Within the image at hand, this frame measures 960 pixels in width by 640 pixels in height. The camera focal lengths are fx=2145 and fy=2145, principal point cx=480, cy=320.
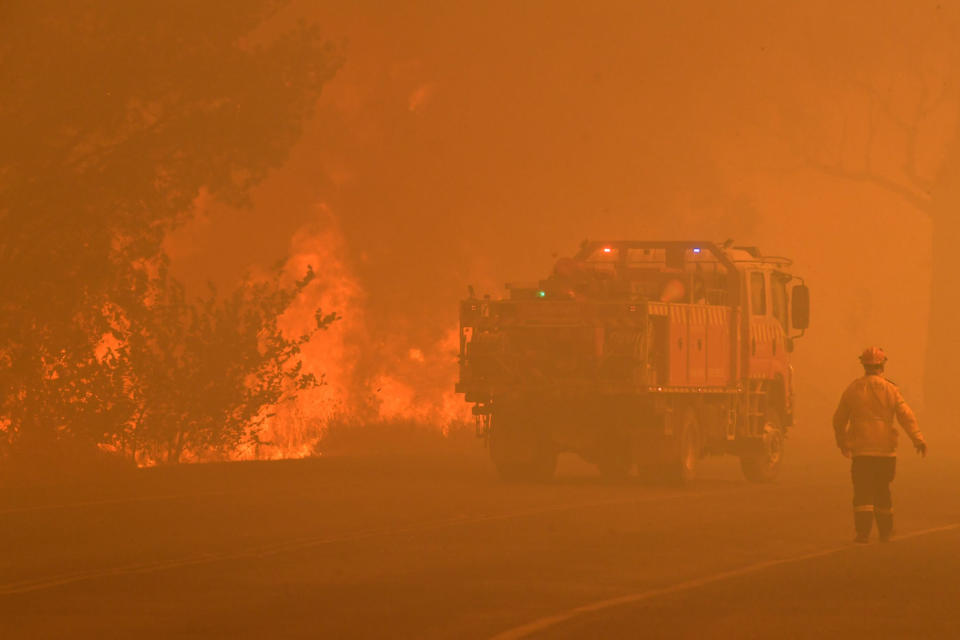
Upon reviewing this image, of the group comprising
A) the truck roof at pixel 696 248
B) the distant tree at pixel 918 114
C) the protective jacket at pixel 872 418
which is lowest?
the protective jacket at pixel 872 418

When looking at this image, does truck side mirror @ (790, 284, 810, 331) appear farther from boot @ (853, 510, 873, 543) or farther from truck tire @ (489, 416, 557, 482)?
boot @ (853, 510, 873, 543)

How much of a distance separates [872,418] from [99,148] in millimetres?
12374

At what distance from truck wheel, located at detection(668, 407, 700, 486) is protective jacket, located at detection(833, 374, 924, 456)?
754 centimetres

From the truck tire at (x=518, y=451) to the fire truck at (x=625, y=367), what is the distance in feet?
0.04

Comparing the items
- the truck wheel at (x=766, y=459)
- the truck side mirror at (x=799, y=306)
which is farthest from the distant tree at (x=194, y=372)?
the truck side mirror at (x=799, y=306)

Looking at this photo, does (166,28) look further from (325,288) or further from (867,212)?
(867,212)

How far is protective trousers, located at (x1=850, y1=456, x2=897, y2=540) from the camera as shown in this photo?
18406mm

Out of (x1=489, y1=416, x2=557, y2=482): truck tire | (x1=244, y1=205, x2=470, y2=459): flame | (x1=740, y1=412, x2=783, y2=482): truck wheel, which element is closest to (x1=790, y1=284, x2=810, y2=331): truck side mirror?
(x1=740, y1=412, x2=783, y2=482): truck wheel

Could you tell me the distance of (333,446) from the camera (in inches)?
1474

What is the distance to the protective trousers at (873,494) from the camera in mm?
18406

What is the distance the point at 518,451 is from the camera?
26.7m

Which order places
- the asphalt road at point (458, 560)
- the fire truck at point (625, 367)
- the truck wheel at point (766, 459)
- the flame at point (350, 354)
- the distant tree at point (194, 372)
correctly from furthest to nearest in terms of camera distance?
the flame at point (350, 354) < the distant tree at point (194, 372) < the truck wheel at point (766, 459) < the fire truck at point (625, 367) < the asphalt road at point (458, 560)

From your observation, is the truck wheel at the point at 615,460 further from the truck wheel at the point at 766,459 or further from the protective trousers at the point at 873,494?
the protective trousers at the point at 873,494

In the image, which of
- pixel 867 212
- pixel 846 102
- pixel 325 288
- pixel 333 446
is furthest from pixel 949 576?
pixel 867 212
